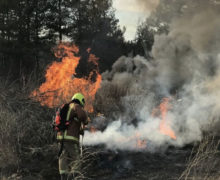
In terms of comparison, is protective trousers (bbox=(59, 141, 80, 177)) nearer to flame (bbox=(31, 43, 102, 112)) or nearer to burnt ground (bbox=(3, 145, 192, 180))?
burnt ground (bbox=(3, 145, 192, 180))

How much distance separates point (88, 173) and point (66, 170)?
44.0 inches

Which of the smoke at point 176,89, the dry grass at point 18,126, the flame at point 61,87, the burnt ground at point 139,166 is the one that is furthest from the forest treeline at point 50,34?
the burnt ground at point 139,166

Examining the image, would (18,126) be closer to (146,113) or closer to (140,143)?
(140,143)

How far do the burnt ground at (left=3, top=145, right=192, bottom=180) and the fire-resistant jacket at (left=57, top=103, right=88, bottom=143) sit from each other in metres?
1.39

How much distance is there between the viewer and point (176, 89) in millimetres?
13602

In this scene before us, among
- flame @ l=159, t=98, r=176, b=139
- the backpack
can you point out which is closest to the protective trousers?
the backpack

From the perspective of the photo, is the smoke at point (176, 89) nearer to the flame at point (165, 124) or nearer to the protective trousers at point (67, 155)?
the flame at point (165, 124)

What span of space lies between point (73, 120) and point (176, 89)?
328 inches

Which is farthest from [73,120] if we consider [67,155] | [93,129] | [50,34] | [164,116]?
[50,34]

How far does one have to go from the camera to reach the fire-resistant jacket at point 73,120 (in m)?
6.26

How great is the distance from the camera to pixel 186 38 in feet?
46.4

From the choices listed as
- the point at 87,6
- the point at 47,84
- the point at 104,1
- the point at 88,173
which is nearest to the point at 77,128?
the point at 88,173

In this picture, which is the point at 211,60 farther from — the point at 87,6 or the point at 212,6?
the point at 87,6

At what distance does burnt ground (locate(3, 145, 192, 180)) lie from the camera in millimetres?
7039
